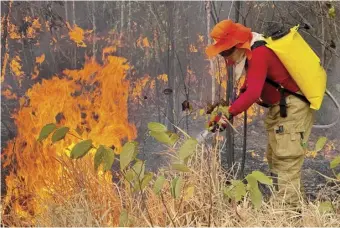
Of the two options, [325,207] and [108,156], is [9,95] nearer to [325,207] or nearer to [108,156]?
[108,156]

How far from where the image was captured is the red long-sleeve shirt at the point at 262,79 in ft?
12.5

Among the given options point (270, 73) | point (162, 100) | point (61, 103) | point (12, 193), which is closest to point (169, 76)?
point (162, 100)

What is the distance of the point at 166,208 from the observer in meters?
3.35

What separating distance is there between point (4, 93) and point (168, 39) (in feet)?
5.07

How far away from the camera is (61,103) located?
17.2 feet

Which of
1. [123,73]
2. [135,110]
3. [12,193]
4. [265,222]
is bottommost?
[12,193]

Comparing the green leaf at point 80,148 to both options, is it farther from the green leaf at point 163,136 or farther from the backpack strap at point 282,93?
the backpack strap at point 282,93

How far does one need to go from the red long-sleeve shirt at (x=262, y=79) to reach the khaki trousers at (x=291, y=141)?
11cm

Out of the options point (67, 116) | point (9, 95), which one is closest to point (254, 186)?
point (67, 116)

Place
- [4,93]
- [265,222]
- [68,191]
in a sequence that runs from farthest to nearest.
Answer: [4,93], [68,191], [265,222]

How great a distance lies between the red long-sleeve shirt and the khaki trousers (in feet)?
0.35

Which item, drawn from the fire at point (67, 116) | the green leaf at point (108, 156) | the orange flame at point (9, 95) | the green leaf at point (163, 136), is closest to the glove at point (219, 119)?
the green leaf at point (163, 136)

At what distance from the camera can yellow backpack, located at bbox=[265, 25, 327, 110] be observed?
12.9 ft

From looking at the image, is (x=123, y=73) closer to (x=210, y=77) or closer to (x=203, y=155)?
(x=210, y=77)
